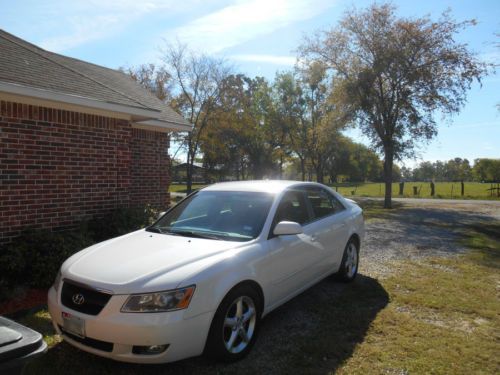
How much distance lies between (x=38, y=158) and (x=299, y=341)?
4579mm

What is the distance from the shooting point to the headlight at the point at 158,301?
2.76 metres

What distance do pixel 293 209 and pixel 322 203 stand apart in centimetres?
90

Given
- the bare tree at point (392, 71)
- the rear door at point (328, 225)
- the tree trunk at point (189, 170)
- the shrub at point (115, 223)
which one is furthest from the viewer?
the tree trunk at point (189, 170)

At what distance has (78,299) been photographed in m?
2.98

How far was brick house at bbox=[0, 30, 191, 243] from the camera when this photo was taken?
528 cm

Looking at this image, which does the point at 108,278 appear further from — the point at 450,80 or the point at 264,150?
the point at 264,150

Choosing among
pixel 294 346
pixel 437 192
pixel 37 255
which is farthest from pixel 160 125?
pixel 437 192

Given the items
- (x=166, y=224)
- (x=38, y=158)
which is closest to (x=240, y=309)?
(x=166, y=224)

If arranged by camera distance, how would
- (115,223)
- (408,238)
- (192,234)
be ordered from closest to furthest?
(192,234)
(115,223)
(408,238)

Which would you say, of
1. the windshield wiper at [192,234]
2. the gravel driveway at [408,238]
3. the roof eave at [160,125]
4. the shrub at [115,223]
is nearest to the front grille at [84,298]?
the windshield wiper at [192,234]

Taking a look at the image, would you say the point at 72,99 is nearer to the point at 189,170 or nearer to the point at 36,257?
the point at 36,257

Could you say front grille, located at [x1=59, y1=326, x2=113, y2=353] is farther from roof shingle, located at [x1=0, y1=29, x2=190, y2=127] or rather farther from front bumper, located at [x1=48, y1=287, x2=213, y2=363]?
roof shingle, located at [x1=0, y1=29, x2=190, y2=127]

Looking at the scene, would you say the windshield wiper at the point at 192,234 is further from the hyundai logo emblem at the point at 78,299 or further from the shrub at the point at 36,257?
the shrub at the point at 36,257

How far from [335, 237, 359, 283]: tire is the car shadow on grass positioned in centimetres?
37
